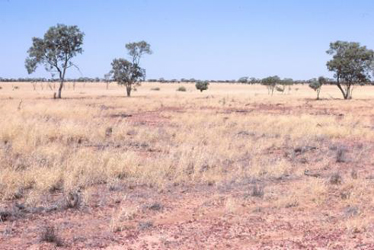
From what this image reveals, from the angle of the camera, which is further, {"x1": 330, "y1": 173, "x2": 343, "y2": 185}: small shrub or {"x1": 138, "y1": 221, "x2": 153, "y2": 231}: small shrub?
{"x1": 330, "y1": 173, "x2": 343, "y2": 185}: small shrub

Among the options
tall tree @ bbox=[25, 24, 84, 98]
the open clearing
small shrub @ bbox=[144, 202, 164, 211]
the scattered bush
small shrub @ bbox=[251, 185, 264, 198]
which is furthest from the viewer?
tall tree @ bbox=[25, 24, 84, 98]

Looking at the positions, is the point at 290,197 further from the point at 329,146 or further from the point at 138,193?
the point at 329,146

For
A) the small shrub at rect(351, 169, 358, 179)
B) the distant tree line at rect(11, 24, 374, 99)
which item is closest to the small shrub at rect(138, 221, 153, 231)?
the small shrub at rect(351, 169, 358, 179)

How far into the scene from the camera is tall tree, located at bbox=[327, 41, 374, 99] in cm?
5431

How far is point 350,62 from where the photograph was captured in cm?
5425

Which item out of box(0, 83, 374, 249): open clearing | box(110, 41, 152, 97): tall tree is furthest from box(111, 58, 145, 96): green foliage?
box(0, 83, 374, 249): open clearing

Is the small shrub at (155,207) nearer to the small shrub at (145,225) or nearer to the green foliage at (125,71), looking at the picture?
the small shrub at (145,225)

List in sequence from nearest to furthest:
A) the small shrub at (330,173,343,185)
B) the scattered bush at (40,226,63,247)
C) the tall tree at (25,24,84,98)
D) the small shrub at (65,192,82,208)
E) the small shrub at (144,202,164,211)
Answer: the scattered bush at (40,226,63,247) < the small shrub at (65,192,82,208) < the small shrub at (144,202,164,211) < the small shrub at (330,173,343,185) < the tall tree at (25,24,84,98)

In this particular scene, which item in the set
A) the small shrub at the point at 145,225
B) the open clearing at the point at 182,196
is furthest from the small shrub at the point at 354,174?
the small shrub at the point at 145,225

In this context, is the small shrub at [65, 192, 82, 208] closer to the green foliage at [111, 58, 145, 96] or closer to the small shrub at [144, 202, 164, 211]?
the small shrub at [144, 202, 164, 211]

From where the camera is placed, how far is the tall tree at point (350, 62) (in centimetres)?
5431

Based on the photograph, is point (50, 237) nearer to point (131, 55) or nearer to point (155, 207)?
point (155, 207)

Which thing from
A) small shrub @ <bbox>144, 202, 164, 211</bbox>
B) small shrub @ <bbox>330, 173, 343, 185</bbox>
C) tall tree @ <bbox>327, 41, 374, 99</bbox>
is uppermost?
tall tree @ <bbox>327, 41, 374, 99</bbox>

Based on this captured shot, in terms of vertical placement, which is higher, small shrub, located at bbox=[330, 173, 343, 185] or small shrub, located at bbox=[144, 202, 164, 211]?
small shrub, located at bbox=[330, 173, 343, 185]
